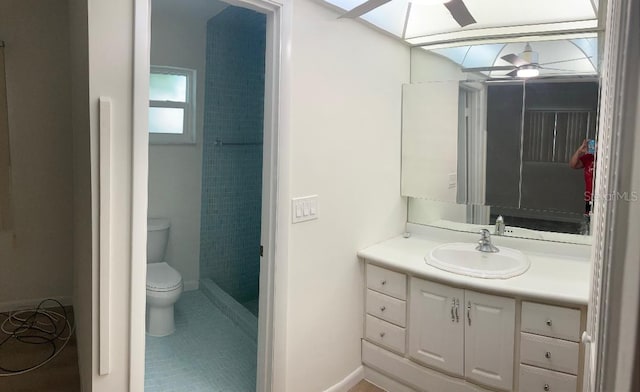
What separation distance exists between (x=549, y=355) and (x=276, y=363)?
49.6 inches

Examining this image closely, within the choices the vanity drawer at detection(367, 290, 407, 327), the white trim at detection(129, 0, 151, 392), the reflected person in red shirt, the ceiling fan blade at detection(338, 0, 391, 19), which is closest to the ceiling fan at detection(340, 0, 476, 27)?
the ceiling fan blade at detection(338, 0, 391, 19)

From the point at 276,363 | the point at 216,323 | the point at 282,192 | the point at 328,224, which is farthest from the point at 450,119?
the point at 216,323

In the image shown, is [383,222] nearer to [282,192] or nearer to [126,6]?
[282,192]

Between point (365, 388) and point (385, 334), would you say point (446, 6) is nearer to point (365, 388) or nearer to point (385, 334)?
point (385, 334)

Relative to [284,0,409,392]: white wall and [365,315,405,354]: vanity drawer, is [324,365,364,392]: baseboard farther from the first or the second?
[365,315,405,354]: vanity drawer

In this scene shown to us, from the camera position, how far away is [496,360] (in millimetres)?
2178

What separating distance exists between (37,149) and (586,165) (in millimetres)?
3915

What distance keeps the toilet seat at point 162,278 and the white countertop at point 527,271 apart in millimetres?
1419

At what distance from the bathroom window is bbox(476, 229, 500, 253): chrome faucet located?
251cm

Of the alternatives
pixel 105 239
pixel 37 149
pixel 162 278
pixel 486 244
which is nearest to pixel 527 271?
pixel 486 244

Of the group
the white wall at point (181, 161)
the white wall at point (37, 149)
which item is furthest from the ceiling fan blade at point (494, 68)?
the white wall at point (37, 149)

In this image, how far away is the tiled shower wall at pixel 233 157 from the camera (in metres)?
3.86

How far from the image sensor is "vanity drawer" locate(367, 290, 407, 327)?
2496mm

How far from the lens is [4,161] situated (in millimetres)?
3461
